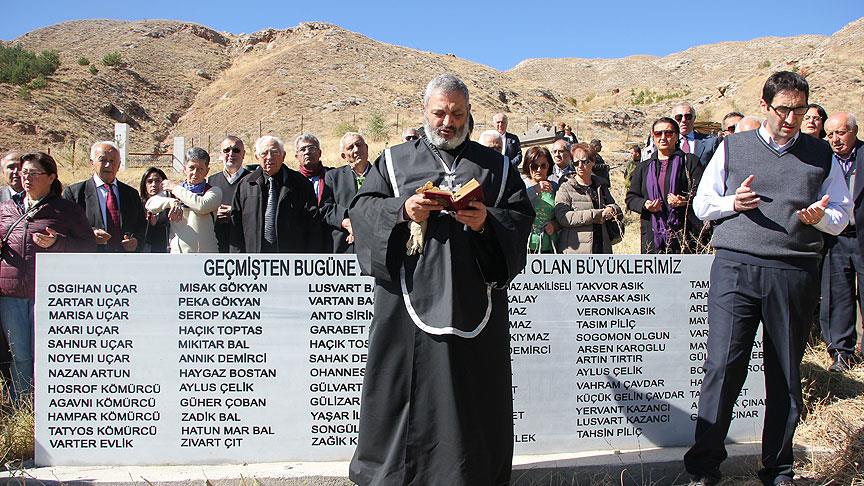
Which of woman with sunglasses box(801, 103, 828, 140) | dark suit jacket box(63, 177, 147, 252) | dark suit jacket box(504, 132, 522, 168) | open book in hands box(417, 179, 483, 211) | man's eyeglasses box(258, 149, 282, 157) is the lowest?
open book in hands box(417, 179, 483, 211)

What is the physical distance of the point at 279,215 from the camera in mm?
5293

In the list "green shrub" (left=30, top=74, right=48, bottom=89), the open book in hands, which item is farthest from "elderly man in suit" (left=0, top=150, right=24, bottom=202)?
"green shrub" (left=30, top=74, right=48, bottom=89)

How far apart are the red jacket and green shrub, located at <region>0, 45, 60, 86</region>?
43857mm

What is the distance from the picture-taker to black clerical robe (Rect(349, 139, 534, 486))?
2.92 meters

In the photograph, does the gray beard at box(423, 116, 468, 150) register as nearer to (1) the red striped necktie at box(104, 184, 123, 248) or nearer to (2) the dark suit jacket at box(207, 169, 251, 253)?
(2) the dark suit jacket at box(207, 169, 251, 253)

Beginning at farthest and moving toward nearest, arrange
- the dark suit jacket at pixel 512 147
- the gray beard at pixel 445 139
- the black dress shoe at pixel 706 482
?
the dark suit jacket at pixel 512 147 → the black dress shoe at pixel 706 482 → the gray beard at pixel 445 139

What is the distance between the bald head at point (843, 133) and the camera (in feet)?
18.5

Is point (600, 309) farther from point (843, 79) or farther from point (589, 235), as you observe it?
point (843, 79)

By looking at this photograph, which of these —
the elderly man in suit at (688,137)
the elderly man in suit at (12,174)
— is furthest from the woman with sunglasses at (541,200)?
the elderly man in suit at (12,174)

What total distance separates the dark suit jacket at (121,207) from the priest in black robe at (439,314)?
324cm

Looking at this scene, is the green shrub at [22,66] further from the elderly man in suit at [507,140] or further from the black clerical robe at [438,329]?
the black clerical robe at [438,329]

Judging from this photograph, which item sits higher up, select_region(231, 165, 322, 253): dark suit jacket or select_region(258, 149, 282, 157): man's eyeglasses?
select_region(258, 149, 282, 157): man's eyeglasses

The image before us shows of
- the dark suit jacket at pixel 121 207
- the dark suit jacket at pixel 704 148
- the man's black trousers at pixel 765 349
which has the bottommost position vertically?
the man's black trousers at pixel 765 349

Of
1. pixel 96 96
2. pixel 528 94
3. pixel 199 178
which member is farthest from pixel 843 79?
pixel 96 96
